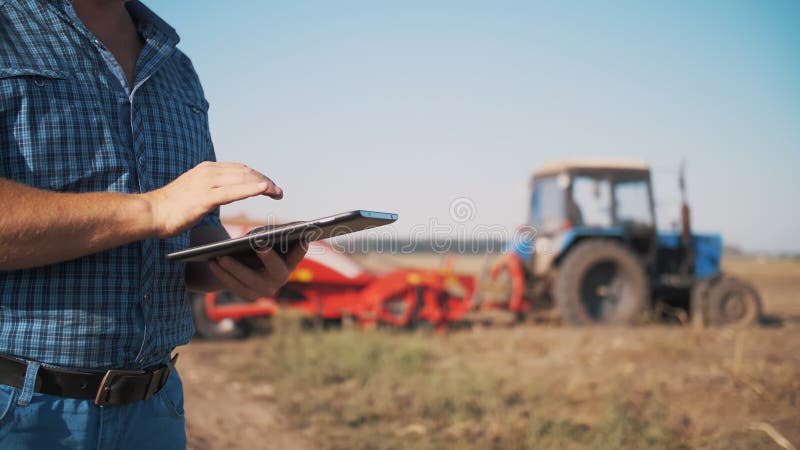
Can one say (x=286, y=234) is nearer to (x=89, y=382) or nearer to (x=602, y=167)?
(x=89, y=382)

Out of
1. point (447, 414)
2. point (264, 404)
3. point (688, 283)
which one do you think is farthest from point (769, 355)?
point (264, 404)

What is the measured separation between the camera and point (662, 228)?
8984 mm

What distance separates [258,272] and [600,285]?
7.63m

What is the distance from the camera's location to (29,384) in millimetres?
1198

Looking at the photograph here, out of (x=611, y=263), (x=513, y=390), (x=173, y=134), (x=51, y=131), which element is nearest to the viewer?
(x=51, y=131)

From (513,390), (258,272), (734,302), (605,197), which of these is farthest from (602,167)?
(258,272)

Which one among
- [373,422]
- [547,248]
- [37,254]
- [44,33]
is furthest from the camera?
[547,248]

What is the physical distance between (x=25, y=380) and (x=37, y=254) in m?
0.28

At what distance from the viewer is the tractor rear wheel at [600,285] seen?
8.01 meters

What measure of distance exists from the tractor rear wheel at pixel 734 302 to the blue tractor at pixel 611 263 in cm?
1

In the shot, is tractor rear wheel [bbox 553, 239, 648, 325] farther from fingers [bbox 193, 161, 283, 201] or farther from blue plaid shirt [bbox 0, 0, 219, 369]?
fingers [bbox 193, 161, 283, 201]

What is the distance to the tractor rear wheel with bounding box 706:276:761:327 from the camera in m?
8.34

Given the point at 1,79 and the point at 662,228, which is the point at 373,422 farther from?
the point at 662,228

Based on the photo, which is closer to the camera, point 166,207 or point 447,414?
point 166,207
